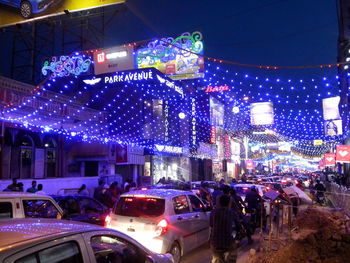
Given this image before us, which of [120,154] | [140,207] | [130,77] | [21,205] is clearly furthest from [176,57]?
[21,205]

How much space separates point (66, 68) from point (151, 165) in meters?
10.4

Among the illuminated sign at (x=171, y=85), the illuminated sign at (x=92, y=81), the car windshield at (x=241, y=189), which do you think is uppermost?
the illuminated sign at (x=171, y=85)

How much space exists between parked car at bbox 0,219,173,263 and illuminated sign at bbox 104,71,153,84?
2230cm

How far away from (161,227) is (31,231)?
4605mm

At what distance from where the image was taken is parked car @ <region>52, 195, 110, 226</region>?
31.8 feet

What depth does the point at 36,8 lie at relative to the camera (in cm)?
898

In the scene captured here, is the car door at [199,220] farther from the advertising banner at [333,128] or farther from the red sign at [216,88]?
the red sign at [216,88]

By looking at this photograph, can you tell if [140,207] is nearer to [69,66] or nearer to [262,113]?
[69,66]

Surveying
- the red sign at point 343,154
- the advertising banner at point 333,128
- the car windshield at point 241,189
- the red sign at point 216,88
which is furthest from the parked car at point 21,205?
the red sign at point 216,88

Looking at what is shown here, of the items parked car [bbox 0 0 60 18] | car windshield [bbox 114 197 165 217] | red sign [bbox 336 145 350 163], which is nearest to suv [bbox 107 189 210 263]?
car windshield [bbox 114 197 165 217]

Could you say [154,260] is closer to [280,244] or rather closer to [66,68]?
[280,244]

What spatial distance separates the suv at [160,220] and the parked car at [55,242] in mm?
3367

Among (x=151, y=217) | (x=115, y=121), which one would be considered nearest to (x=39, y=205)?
(x=151, y=217)

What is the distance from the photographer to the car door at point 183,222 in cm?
758
